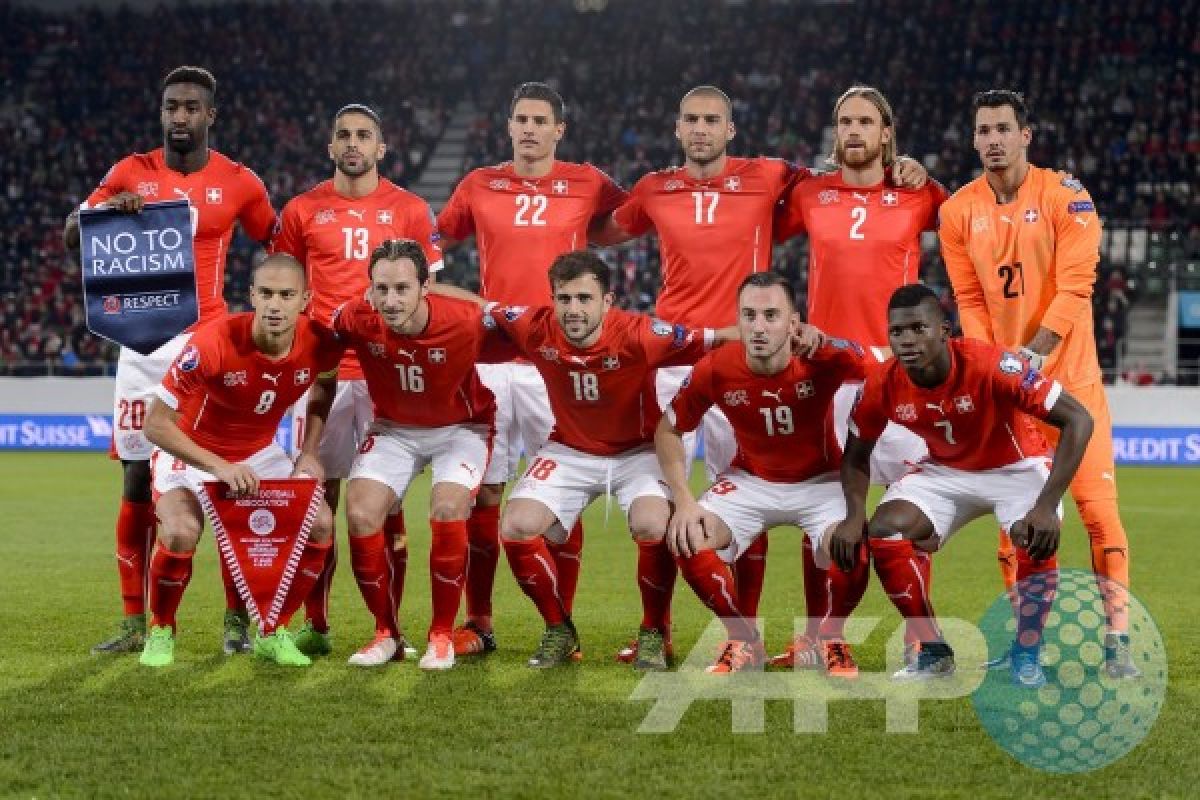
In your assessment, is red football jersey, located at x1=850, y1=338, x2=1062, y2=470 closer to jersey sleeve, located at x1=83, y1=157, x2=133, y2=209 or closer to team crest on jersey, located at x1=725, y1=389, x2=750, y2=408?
team crest on jersey, located at x1=725, y1=389, x2=750, y2=408

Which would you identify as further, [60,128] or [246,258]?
[60,128]

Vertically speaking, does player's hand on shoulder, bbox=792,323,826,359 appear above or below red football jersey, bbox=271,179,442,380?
below

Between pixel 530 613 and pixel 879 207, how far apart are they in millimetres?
2568

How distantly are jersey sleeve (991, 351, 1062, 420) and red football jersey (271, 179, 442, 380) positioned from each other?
2.46 meters

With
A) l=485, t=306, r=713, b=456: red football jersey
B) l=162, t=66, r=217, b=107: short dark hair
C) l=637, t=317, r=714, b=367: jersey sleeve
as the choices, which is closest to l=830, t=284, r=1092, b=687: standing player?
l=637, t=317, r=714, b=367: jersey sleeve

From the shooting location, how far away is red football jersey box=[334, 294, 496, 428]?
5.99 metres

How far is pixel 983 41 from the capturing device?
27.7 m

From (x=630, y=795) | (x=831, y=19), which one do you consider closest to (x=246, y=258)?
(x=831, y=19)

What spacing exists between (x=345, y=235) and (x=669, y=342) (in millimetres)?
1556

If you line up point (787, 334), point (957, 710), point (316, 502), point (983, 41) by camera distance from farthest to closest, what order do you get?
point (983, 41)
point (316, 502)
point (787, 334)
point (957, 710)

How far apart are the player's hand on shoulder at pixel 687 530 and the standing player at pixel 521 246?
794mm

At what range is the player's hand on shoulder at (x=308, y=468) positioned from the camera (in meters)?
5.93

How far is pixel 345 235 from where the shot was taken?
657 centimetres

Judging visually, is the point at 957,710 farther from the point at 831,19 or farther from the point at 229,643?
the point at 831,19
